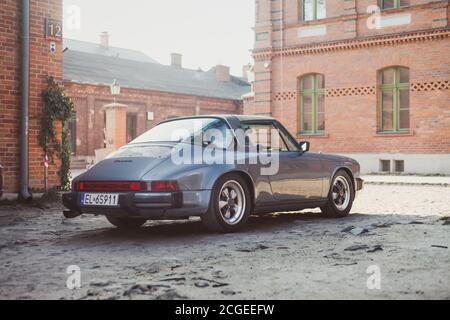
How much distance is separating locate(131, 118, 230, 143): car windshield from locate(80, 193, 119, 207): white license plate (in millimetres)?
1038

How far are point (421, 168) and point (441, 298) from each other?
606 inches

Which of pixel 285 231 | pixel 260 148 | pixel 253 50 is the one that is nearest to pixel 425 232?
pixel 285 231

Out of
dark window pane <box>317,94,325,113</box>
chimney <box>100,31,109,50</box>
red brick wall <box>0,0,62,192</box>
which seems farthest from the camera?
chimney <box>100,31,109,50</box>

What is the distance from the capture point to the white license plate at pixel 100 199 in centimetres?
629

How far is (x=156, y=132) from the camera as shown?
7.46m

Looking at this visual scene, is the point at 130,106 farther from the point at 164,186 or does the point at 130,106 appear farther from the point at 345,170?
the point at 164,186

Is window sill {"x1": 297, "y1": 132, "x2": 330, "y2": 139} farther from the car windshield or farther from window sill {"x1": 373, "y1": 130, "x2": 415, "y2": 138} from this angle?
the car windshield

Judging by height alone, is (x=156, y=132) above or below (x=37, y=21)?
below

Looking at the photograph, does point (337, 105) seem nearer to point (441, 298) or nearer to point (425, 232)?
point (425, 232)

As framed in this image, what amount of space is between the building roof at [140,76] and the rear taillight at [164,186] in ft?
78.6

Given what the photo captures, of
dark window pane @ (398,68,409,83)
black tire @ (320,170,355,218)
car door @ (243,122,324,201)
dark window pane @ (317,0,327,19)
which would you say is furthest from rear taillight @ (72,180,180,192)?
dark window pane @ (317,0,327,19)

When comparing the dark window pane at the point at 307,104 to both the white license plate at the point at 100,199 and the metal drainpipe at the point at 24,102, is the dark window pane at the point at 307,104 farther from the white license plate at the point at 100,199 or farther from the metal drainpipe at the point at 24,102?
the white license plate at the point at 100,199

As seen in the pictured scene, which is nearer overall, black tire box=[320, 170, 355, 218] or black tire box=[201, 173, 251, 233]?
black tire box=[201, 173, 251, 233]

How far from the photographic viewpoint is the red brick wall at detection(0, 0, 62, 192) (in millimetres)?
10016
